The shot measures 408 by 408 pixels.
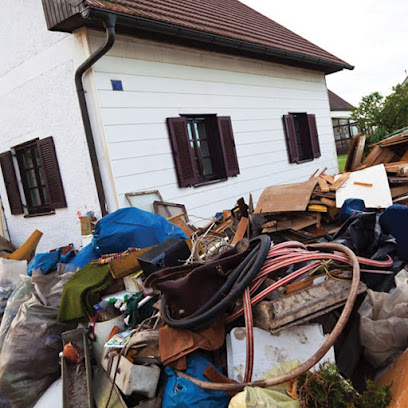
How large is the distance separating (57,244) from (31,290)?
2.79 meters

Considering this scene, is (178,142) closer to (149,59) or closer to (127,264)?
(149,59)

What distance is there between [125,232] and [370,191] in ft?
10.5

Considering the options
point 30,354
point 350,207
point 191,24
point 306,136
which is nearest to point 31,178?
point 191,24

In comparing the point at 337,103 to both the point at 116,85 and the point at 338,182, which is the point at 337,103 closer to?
the point at 338,182

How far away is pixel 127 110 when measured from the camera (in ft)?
17.1

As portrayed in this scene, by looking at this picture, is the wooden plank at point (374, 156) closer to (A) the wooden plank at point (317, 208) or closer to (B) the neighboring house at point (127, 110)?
(B) the neighboring house at point (127, 110)

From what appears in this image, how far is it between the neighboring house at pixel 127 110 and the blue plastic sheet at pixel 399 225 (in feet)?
12.0

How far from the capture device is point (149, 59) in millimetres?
5602

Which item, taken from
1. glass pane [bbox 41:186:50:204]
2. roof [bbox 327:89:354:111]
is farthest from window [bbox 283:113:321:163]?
roof [bbox 327:89:354:111]

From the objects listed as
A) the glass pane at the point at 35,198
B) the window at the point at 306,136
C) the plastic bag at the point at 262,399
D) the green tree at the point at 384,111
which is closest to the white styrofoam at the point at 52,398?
the plastic bag at the point at 262,399

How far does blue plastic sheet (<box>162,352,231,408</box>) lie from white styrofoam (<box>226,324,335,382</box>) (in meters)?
0.16

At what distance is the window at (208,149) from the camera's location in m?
6.02

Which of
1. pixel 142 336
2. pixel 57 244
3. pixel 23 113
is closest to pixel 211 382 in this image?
pixel 142 336

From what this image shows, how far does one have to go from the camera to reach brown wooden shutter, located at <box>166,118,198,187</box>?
18.9 ft
